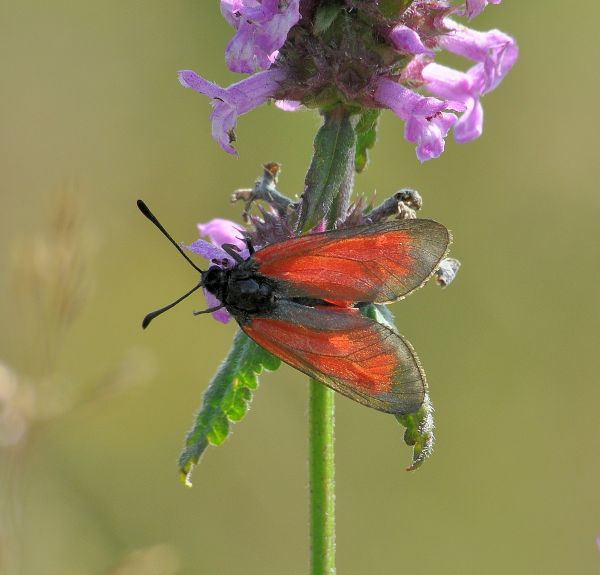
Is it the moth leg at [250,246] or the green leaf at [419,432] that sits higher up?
the moth leg at [250,246]

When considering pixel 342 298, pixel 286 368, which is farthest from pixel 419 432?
pixel 286 368

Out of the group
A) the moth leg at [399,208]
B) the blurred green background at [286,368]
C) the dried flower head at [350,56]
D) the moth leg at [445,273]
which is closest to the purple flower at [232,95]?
the dried flower head at [350,56]

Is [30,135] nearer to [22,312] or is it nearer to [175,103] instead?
[175,103]

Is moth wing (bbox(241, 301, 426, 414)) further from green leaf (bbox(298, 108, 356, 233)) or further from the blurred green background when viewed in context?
the blurred green background

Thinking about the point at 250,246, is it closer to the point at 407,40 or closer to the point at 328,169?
the point at 328,169

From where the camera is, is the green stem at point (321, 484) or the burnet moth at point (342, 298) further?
the green stem at point (321, 484)

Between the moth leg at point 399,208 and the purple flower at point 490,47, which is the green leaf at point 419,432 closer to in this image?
the moth leg at point 399,208

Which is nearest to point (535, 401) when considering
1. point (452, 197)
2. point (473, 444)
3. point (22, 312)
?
point (473, 444)

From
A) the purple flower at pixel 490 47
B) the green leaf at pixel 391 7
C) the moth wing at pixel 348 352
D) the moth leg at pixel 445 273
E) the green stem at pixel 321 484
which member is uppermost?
the green leaf at pixel 391 7
